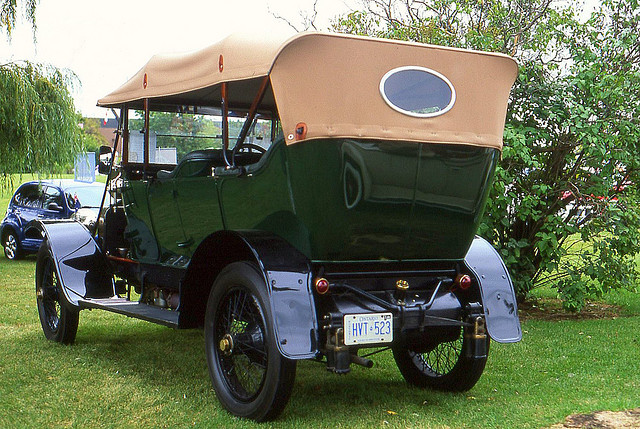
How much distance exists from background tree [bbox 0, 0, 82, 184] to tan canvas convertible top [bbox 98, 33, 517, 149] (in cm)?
909

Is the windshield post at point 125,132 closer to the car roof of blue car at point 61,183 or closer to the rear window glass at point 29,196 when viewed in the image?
the car roof of blue car at point 61,183

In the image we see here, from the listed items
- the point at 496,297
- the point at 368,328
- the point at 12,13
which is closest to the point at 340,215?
the point at 368,328

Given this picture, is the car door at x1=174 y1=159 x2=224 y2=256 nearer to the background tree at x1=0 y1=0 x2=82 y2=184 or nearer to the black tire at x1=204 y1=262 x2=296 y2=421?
the black tire at x1=204 y1=262 x2=296 y2=421

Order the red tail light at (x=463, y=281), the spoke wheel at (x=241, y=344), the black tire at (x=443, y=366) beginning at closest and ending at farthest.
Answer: the spoke wheel at (x=241, y=344), the red tail light at (x=463, y=281), the black tire at (x=443, y=366)

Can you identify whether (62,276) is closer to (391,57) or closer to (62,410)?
(62,410)

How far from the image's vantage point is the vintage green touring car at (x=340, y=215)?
13.9 feet

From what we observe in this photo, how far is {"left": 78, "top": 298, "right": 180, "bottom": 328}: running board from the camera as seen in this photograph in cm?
523

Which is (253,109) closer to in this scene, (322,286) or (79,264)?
(322,286)

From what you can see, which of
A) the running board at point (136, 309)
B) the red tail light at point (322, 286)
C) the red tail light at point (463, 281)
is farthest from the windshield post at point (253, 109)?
the red tail light at point (463, 281)

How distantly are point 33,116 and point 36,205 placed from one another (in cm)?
208

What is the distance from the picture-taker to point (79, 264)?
21.7 ft

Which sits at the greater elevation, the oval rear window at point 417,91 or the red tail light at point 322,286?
the oval rear window at point 417,91

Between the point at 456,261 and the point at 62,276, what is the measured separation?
3410 mm

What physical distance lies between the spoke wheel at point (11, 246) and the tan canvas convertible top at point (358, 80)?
1085 centimetres
